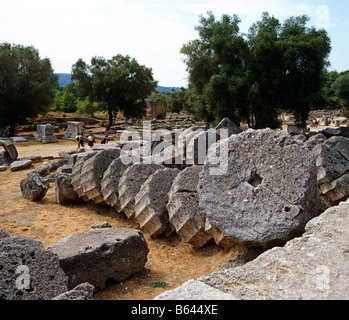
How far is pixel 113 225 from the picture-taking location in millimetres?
7438

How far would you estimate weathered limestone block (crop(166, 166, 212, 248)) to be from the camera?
18.4ft

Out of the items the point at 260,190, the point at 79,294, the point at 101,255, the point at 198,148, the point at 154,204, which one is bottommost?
the point at 101,255

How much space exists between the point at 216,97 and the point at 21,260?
50.0 ft

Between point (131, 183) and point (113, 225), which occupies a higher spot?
point (131, 183)

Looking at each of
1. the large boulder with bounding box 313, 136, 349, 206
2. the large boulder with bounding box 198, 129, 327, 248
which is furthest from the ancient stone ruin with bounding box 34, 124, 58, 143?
the large boulder with bounding box 198, 129, 327, 248

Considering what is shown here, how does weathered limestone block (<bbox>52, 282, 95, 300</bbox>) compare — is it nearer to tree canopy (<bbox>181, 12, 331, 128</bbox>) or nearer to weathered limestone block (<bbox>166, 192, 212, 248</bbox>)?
weathered limestone block (<bbox>166, 192, 212, 248</bbox>)

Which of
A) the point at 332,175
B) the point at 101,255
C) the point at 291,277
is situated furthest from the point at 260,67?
the point at 291,277

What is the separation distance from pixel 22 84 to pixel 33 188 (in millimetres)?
17918

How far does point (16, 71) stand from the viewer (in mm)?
23891

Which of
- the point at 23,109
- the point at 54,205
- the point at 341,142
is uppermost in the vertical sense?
the point at 23,109

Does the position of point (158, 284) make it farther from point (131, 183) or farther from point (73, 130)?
point (73, 130)

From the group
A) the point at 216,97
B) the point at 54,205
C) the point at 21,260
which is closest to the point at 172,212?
the point at 21,260
